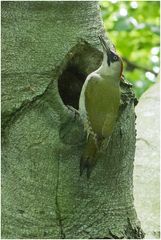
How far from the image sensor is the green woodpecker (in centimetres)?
266

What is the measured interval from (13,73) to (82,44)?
317mm

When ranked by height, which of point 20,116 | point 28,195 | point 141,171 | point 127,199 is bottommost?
point 141,171

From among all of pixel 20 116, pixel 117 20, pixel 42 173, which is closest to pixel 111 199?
pixel 42 173

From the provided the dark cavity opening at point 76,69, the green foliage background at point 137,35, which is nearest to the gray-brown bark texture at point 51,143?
the dark cavity opening at point 76,69

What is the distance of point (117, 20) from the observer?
5805 millimetres

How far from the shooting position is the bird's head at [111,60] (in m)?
2.72

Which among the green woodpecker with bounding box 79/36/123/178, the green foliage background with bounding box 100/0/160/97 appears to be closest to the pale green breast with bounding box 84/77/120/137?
the green woodpecker with bounding box 79/36/123/178

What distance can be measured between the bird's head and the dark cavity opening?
40 mm

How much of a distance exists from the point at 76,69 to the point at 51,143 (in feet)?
1.67

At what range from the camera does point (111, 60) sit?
122 inches

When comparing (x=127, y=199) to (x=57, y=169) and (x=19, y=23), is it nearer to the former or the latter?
(x=57, y=169)

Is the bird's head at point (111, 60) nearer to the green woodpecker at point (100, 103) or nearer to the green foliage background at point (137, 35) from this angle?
the green woodpecker at point (100, 103)

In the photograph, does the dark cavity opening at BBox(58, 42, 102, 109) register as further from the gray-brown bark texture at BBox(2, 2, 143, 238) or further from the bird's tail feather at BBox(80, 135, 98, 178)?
the bird's tail feather at BBox(80, 135, 98, 178)

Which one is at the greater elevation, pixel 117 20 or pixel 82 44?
pixel 82 44
